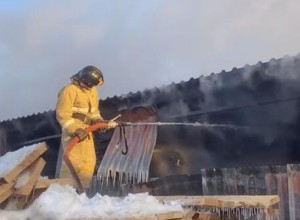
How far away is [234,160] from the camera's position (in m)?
7.20

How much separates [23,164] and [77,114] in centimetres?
278

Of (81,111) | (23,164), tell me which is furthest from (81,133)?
(23,164)

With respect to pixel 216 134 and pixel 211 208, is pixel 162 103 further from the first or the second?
pixel 211 208

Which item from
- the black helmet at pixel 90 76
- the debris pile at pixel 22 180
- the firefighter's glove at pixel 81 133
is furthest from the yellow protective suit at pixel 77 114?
the debris pile at pixel 22 180

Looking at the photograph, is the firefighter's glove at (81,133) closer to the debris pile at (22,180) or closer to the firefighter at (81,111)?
the firefighter at (81,111)

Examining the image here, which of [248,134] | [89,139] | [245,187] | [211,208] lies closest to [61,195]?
[211,208]

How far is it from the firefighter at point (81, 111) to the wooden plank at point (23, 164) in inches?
88.1

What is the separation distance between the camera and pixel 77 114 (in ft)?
20.8

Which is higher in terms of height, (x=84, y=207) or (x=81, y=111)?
(x=81, y=111)

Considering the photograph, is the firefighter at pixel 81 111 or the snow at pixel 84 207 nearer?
the snow at pixel 84 207

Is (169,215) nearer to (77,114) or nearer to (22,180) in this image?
(22,180)

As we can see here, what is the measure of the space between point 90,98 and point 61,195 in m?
3.12

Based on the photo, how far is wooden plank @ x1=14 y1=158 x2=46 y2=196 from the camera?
3.52 meters

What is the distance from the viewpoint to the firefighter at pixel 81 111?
611 centimetres
